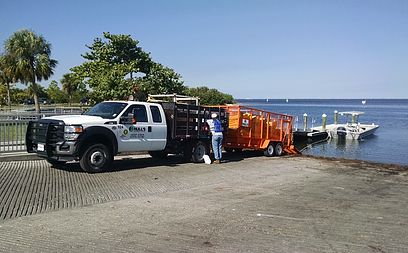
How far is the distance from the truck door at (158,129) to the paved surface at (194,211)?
809 mm

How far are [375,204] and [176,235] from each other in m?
4.72

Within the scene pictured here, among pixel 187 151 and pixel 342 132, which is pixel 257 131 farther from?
pixel 342 132

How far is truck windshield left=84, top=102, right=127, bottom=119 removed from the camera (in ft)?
38.8

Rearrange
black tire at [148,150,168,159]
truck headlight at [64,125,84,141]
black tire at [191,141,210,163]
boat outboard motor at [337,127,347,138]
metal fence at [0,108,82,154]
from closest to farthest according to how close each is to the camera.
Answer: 1. truck headlight at [64,125,84,141]
2. metal fence at [0,108,82,154]
3. black tire at [191,141,210,163]
4. black tire at [148,150,168,159]
5. boat outboard motor at [337,127,347,138]

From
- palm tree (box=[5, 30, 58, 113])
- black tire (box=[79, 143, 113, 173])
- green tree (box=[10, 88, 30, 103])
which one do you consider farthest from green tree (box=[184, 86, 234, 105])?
black tire (box=[79, 143, 113, 173])

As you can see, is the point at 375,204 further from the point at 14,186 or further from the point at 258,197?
the point at 14,186

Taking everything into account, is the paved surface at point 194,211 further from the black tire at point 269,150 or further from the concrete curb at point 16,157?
the black tire at point 269,150

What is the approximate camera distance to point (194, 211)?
7.60m

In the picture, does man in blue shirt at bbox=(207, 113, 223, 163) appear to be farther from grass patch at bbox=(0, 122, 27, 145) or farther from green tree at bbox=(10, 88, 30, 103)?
green tree at bbox=(10, 88, 30, 103)

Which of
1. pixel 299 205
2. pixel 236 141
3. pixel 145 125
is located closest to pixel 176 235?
pixel 299 205

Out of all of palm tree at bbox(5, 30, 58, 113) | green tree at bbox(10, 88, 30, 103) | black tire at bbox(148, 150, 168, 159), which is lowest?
black tire at bbox(148, 150, 168, 159)

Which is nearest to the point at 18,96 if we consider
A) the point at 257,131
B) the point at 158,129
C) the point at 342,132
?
the point at 342,132

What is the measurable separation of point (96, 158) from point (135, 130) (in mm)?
1508

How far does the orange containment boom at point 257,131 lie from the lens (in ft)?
54.2
